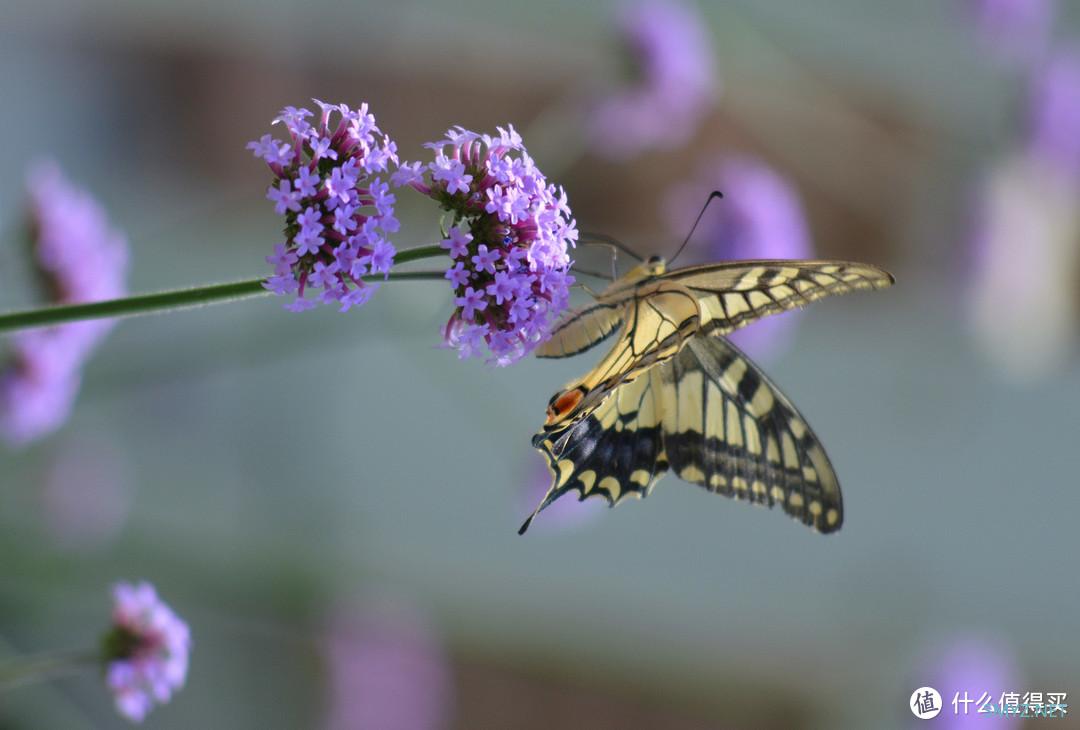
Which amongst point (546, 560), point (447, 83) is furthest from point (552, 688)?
point (447, 83)

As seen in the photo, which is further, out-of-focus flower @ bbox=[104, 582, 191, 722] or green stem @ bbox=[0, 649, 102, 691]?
out-of-focus flower @ bbox=[104, 582, 191, 722]

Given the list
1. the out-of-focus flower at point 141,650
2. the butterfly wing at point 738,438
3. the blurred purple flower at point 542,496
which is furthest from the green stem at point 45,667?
the blurred purple flower at point 542,496

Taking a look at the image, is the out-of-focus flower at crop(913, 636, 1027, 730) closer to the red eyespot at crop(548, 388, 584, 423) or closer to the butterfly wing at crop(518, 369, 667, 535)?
the butterfly wing at crop(518, 369, 667, 535)

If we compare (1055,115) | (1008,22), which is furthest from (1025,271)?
(1008,22)

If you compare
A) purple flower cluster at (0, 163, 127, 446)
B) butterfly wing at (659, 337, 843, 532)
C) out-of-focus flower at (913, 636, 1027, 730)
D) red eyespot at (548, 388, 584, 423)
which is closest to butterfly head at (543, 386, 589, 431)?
red eyespot at (548, 388, 584, 423)

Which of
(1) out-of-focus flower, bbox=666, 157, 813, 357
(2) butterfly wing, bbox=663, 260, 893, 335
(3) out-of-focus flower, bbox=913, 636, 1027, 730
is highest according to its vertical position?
(1) out-of-focus flower, bbox=666, 157, 813, 357

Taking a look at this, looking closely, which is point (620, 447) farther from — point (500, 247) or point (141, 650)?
point (141, 650)

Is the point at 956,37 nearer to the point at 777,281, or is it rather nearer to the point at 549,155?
the point at 549,155
